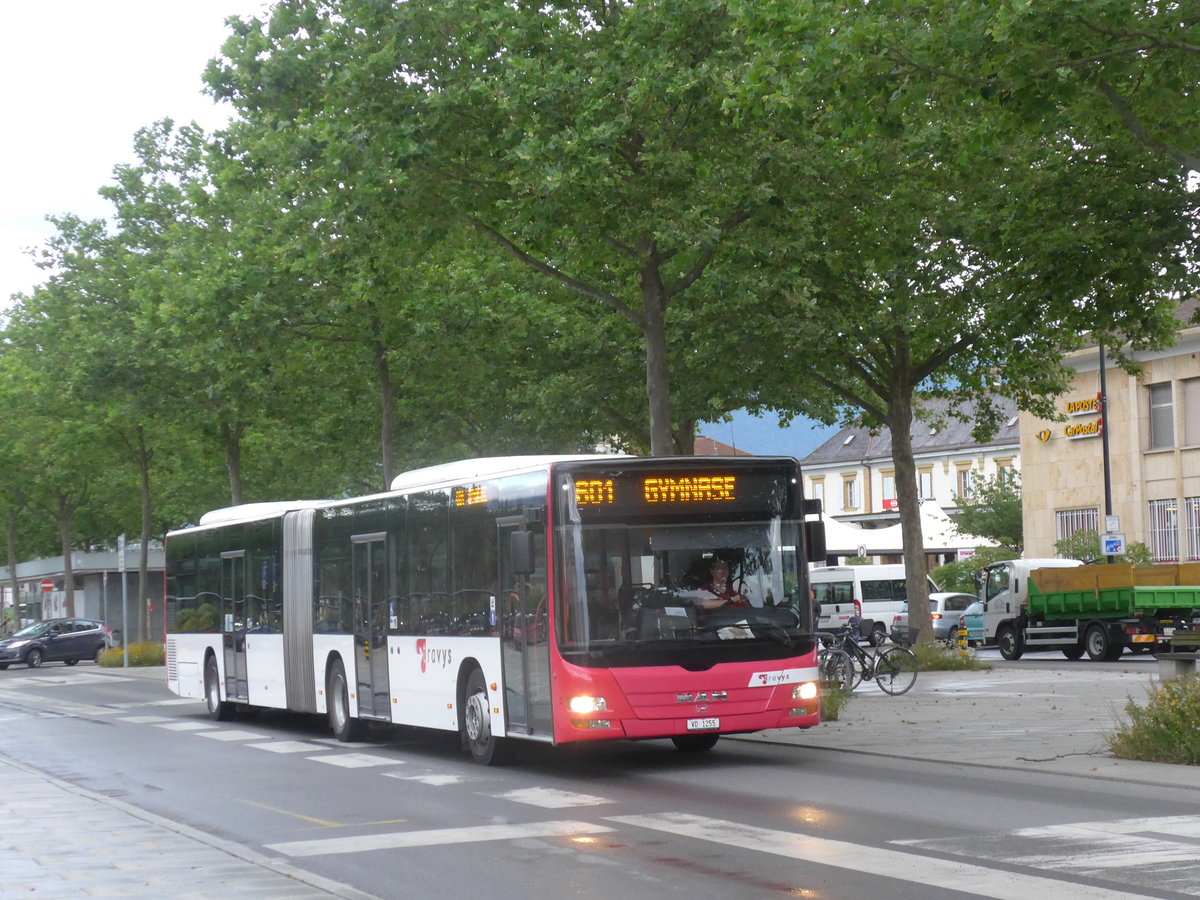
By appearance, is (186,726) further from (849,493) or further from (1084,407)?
(849,493)

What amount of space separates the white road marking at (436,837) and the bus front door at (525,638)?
346 centimetres

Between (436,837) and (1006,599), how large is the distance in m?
31.5

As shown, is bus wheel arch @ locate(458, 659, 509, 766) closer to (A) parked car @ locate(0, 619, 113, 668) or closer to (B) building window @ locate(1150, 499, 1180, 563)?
(A) parked car @ locate(0, 619, 113, 668)

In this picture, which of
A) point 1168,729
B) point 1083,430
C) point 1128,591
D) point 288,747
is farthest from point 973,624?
point 1168,729

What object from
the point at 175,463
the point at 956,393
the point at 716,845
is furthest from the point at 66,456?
the point at 716,845

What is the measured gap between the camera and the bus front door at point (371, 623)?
19734mm

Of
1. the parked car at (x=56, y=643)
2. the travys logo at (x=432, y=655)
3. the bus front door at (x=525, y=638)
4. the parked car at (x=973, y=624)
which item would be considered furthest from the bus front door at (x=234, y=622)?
the parked car at (x=56, y=643)

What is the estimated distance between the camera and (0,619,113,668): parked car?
56.4 metres

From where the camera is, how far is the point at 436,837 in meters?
11.5

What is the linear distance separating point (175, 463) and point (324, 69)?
30048 mm

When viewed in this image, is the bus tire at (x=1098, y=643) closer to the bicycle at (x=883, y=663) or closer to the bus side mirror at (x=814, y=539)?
the bicycle at (x=883, y=663)

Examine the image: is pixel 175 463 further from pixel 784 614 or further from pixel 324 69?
pixel 784 614

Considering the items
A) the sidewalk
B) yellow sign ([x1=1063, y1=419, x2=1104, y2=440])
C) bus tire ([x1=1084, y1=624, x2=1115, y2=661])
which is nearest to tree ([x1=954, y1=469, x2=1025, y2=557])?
yellow sign ([x1=1063, y1=419, x2=1104, y2=440])

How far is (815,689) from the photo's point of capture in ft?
52.9
